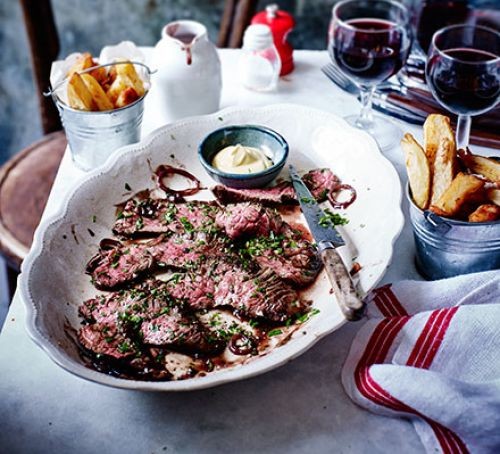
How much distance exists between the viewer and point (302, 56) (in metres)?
2.31

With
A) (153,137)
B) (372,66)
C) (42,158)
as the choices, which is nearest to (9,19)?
(42,158)

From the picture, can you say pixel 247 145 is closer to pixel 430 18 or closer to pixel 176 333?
pixel 176 333

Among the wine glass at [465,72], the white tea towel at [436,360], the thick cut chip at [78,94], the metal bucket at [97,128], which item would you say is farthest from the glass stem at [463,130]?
the thick cut chip at [78,94]

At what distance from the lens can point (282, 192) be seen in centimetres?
166

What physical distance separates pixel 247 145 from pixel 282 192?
22 centimetres

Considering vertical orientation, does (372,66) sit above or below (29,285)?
above

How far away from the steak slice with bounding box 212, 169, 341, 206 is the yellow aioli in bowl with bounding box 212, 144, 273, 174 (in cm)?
6

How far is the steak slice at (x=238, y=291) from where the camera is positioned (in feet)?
4.32

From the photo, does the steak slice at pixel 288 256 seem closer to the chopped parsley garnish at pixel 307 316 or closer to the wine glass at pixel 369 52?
the chopped parsley garnish at pixel 307 316

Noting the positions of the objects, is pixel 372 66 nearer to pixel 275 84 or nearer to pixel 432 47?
pixel 432 47

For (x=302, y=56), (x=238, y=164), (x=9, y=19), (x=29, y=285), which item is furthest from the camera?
(x=9, y=19)

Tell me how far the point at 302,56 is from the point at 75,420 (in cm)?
156

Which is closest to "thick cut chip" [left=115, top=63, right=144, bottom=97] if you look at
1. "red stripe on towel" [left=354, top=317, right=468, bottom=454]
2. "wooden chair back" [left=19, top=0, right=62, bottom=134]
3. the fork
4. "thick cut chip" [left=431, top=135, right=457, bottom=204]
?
the fork

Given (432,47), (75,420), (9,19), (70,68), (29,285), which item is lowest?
(9,19)
